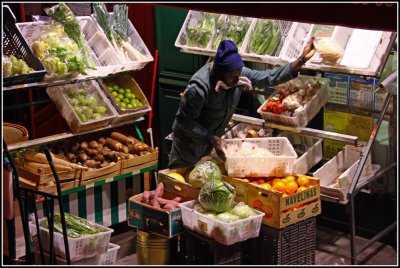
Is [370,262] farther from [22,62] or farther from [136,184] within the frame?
[22,62]

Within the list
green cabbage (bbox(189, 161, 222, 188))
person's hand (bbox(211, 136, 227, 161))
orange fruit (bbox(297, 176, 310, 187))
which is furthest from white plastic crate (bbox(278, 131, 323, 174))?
green cabbage (bbox(189, 161, 222, 188))

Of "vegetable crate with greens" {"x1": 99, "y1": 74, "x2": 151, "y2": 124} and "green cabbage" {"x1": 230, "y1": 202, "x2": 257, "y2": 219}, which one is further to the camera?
"vegetable crate with greens" {"x1": 99, "y1": 74, "x2": 151, "y2": 124}

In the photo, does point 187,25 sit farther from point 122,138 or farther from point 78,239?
point 78,239

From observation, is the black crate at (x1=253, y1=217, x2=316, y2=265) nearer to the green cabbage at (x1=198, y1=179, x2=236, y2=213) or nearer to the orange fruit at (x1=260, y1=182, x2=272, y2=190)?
the orange fruit at (x1=260, y1=182, x2=272, y2=190)

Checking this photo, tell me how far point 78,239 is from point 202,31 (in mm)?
2583

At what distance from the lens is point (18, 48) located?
6625mm

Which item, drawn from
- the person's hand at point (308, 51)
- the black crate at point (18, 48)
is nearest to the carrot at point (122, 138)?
A: the black crate at point (18, 48)

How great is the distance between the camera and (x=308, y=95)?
6.66 metres

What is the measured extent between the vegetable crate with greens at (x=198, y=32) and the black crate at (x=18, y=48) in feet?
5.06

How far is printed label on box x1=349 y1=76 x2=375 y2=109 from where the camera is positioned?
662cm

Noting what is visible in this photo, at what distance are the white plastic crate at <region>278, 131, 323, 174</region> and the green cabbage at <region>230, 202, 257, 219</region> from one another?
1.13 meters

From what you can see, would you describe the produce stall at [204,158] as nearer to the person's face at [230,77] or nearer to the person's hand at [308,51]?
the person's hand at [308,51]

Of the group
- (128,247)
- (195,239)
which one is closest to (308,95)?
(195,239)

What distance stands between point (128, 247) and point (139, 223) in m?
1.30
